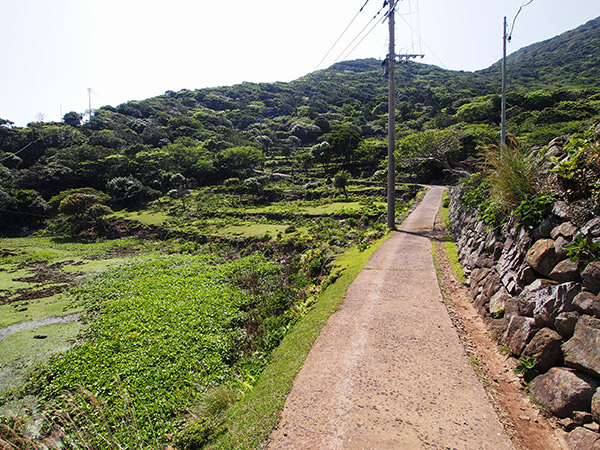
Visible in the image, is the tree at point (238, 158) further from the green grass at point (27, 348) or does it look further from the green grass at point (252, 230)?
the green grass at point (27, 348)

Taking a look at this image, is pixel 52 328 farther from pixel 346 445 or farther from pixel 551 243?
pixel 551 243

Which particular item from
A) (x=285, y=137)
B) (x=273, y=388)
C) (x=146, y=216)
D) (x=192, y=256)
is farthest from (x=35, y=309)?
(x=285, y=137)

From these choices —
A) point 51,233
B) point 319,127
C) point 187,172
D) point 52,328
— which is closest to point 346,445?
point 52,328

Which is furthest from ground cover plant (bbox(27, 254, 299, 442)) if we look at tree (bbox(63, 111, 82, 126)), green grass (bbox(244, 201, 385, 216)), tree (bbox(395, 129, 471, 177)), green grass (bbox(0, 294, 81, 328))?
tree (bbox(63, 111, 82, 126))

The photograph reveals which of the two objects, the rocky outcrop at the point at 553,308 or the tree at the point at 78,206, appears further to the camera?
the tree at the point at 78,206

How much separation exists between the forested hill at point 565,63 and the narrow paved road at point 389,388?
337ft

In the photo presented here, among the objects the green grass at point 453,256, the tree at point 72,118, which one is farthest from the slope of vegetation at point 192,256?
the tree at point 72,118

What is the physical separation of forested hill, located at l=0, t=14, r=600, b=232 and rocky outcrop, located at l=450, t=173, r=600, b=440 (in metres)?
3.81

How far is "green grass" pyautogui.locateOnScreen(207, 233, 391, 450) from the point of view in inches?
177

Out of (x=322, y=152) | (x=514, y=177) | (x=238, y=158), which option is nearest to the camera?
(x=514, y=177)

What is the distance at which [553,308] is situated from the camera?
15.4 feet

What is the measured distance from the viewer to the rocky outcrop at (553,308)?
13.0 feet

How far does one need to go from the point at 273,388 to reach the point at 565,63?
154 metres

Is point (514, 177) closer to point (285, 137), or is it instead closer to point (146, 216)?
point (146, 216)
